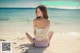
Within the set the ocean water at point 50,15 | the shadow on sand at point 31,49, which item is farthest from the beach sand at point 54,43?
the ocean water at point 50,15

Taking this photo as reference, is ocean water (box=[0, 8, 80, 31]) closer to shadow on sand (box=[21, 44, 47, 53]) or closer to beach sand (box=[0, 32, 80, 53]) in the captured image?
beach sand (box=[0, 32, 80, 53])

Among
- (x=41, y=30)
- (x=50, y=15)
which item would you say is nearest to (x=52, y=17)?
(x=50, y=15)

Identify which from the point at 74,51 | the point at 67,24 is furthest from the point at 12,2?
the point at 74,51

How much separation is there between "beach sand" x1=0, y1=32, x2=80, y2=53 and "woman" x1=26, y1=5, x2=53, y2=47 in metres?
0.05

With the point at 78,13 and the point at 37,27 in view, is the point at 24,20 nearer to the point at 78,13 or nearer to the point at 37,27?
the point at 37,27

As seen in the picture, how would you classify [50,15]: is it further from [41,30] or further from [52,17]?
[41,30]

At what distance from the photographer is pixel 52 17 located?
6.95ft

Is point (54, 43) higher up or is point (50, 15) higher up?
point (50, 15)

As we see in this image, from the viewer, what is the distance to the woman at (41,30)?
2049 mm

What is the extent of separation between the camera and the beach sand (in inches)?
80.0

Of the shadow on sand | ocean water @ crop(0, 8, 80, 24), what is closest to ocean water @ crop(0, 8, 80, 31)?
ocean water @ crop(0, 8, 80, 24)

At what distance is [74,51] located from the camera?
2023 mm

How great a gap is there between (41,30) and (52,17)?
149 millimetres

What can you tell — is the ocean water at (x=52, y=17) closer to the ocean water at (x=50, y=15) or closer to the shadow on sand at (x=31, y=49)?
the ocean water at (x=50, y=15)
